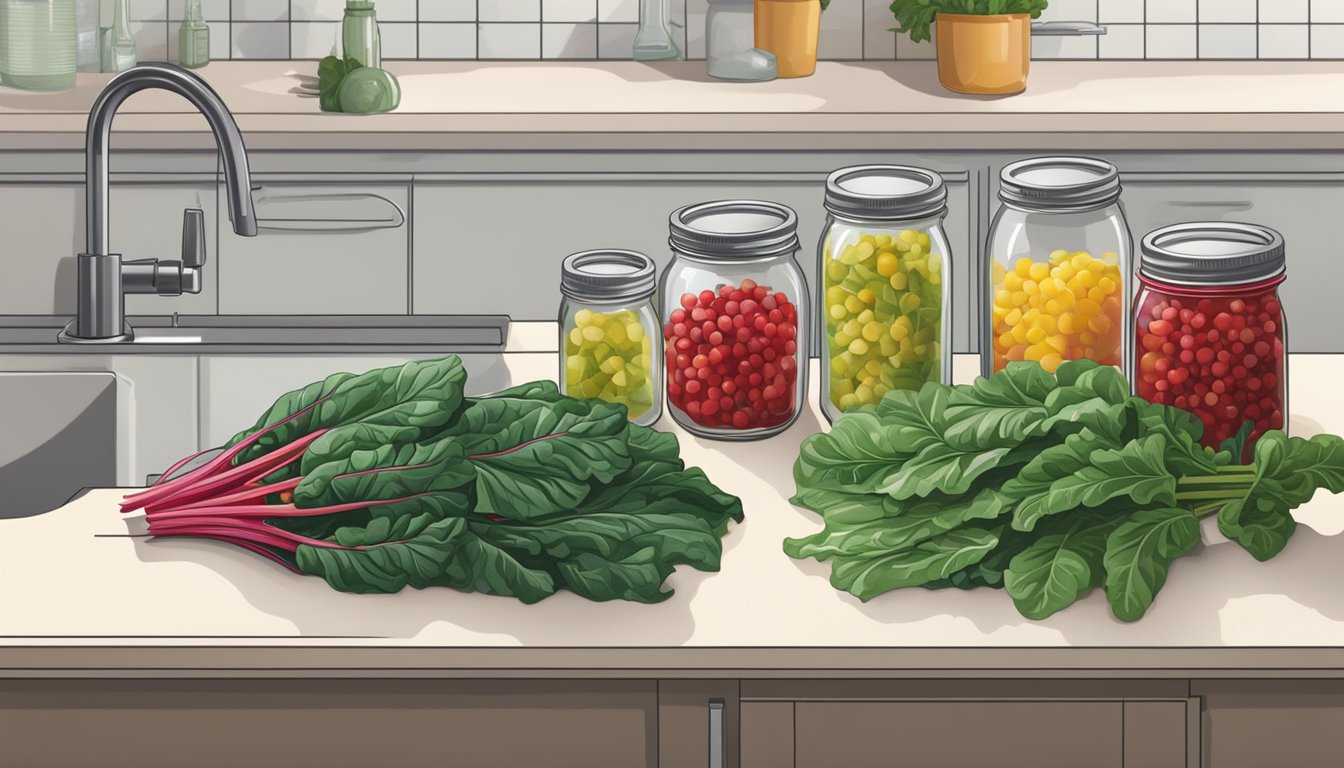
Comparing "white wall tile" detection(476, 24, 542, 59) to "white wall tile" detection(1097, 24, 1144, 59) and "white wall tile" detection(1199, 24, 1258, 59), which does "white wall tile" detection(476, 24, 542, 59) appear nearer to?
"white wall tile" detection(1097, 24, 1144, 59)

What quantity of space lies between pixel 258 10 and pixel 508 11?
0.56m

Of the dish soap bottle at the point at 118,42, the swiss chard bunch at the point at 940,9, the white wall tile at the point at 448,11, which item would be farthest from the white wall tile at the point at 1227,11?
the dish soap bottle at the point at 118,42

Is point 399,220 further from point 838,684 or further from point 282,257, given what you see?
point 838,684

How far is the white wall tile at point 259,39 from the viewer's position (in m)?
3.69

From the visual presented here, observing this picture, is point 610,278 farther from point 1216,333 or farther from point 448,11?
point 448,11

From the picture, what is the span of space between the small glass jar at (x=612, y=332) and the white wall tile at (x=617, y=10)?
232 centimetres

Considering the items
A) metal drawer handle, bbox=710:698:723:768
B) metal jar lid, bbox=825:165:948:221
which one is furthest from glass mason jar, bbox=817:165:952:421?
metal drawer handle, bbox=710:698:723:768

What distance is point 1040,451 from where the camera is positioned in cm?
119

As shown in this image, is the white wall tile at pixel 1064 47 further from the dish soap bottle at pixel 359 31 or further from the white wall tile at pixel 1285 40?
the dish soap bottle at pixel 359 31

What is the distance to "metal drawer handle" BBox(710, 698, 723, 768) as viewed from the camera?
1101 millimetres

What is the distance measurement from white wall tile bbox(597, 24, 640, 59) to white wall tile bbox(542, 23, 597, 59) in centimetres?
2

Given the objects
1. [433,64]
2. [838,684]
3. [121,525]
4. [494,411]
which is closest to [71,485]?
[121,525]

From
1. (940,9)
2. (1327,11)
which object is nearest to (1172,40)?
(1327,11)

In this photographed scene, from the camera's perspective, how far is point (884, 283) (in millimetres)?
1413
